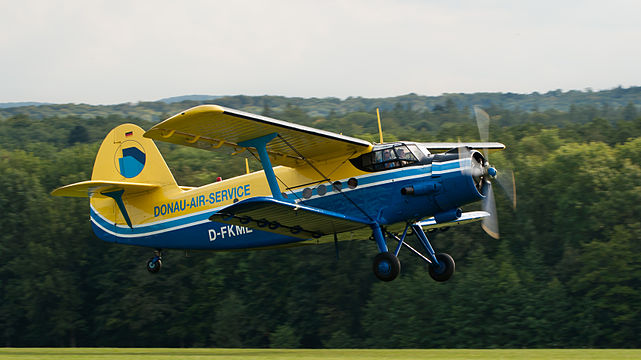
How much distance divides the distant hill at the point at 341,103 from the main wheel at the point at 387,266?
308 ft

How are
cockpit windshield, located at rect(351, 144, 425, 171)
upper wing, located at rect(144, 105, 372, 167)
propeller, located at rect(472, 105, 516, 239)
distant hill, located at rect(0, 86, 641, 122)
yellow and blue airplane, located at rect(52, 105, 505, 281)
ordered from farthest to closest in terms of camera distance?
1. distant hill, located at rect(0, 86, 641, 122)
2. cockpit windshield, located at rect(351, 144, 425, 171)
3. propeller, located at rect(472, 105, 516, 239)
4. yellow and blue airplane, located at rect(52, 105, 505, 281)
5. upper wing, located at rect(144, 105, 372, 167)

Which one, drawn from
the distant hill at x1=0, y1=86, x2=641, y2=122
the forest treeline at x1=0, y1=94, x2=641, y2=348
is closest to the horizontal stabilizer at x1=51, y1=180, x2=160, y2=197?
the forest treeline at x1=0, y1=94, x2=641, y2=348

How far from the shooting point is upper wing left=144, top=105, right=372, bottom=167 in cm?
1162

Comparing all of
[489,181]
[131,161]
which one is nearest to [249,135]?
[489,181]

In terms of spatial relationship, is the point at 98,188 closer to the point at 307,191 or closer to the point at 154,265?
the point at 154,265

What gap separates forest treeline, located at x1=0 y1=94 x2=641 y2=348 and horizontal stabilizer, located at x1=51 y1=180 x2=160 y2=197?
18.2m

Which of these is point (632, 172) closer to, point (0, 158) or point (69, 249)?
point (69, 249)

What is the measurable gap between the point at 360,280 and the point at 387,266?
26.7 m

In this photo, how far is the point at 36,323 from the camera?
4303 centimetres

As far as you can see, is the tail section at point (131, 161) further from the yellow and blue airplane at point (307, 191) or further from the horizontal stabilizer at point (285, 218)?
the horizontal stabilizer at point (285, 218)

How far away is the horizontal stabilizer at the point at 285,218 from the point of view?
1199 cm

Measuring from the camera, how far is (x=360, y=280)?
129 feet

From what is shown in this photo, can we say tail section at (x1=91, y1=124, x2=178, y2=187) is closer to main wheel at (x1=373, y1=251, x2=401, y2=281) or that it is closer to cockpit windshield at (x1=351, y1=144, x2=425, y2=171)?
cockpit windshield at (x1=351, y1=144, x2=425, y2=171)

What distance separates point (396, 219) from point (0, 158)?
47.2m
